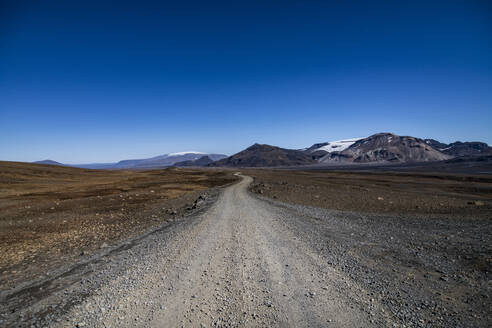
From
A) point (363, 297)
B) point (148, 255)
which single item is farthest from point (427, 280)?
point (148, 255)

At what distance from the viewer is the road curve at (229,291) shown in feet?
18.3

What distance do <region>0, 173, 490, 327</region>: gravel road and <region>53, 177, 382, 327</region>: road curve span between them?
3cm

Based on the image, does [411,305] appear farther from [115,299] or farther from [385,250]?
[115,299]

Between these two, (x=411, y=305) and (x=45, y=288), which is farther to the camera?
(x=45, y=288)

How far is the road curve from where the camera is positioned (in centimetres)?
557

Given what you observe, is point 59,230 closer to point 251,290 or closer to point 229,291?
point 229,291

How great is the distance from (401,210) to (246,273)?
728 inches

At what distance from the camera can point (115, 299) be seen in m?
6.55

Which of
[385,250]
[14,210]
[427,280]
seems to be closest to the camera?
[427,280]

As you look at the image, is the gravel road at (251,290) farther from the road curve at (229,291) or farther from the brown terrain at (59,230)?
the brown terrain at (59,230)

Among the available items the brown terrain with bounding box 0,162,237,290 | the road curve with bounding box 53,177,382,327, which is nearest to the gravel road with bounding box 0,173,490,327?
the road curve with bounding box 53,177,382,327

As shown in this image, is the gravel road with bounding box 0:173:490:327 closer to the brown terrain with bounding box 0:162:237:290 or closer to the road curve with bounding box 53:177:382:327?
the road curve with bounding box 53:177:382:327

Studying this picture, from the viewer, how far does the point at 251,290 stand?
22.7 feet

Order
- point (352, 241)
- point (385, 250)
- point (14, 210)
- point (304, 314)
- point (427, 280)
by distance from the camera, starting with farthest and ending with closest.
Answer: point (14, 210), point (352, 241), point (385, 250), point (427, 280), point (304, 314)
